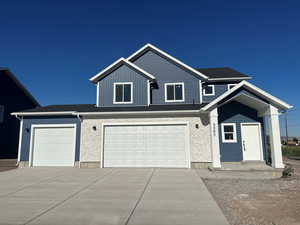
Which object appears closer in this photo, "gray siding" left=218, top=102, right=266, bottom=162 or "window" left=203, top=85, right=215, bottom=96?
"gray siding" left=218, top=102, right=266, bottom=162

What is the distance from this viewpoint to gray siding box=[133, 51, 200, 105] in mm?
13957

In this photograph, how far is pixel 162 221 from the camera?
4.07 metres

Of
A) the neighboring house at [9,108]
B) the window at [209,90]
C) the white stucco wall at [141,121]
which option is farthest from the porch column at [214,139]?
the neighboring house at [9,108]

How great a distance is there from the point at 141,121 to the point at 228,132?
5475 millimetres

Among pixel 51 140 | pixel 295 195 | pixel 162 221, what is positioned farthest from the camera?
pixel 51 140

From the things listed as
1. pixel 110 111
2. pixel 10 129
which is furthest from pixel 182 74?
pixel 10 129

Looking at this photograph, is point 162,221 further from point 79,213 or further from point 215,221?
point 79,213

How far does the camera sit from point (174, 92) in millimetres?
14102

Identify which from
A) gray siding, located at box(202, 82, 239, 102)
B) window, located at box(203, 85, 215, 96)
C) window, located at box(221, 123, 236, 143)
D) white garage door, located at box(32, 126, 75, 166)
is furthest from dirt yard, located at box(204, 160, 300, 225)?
window, located at box(203, 85, 215, 96)

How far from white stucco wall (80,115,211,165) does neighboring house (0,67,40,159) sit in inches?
309

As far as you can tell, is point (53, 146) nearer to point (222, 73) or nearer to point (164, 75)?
point (164, 75)

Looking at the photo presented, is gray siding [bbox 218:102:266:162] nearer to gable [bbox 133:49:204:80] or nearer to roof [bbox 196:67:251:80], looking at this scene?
gable [bbox 133:49:204:80]

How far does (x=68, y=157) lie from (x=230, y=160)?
10.1 m

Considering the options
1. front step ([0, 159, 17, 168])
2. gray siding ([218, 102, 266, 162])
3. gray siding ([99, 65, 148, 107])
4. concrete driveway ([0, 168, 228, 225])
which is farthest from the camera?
gray siding ([99, 65, 148, 107])
